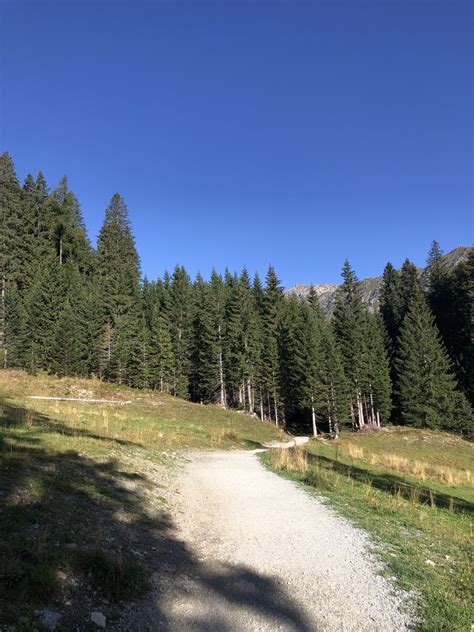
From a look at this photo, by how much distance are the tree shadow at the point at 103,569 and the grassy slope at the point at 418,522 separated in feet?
6.93

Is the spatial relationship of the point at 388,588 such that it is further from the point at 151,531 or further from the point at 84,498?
the point at 84,498

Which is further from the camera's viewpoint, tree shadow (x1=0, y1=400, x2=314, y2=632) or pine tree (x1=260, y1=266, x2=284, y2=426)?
pine tree (x1=260, y1=266, x2=284, y2=426)

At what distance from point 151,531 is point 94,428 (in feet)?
41.2

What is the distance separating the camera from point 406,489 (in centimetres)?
1611

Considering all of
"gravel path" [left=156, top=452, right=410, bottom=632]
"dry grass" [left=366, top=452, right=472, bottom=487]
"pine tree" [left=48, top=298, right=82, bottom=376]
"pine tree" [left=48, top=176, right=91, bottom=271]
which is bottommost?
"dry grass" [left=366, top=452, right=472, bottom=487]

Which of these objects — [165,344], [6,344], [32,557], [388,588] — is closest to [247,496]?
[388,588]

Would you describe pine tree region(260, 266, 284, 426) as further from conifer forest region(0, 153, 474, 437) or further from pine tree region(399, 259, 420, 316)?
pine tree region(399, 259, 420, 316)

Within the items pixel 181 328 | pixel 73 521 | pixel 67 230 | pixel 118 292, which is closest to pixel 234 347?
pixel 181 328

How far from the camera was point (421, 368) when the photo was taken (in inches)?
2459

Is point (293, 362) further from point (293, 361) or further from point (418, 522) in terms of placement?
point (418, 522)

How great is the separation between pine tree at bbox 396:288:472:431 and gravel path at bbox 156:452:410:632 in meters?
55.5

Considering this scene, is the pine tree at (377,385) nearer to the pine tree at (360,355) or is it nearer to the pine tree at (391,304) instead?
the pine tree at (360,355)

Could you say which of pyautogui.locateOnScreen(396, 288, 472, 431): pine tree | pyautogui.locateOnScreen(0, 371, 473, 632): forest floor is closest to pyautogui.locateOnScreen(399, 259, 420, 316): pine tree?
pyautogui.locateOnScreen(396, 288, 472, 431): pine tree

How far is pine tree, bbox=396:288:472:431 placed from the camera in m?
58.6
